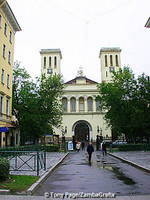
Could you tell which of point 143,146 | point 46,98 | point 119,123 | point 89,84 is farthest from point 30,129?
point 89,84

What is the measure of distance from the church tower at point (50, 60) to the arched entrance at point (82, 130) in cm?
1651

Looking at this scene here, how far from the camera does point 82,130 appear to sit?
75875 millimetres

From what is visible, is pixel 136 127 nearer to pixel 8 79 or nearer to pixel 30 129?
pixel 30 129

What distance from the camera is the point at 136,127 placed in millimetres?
40969

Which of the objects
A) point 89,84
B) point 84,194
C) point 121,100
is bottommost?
point 84,194

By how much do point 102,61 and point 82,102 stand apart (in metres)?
13.3

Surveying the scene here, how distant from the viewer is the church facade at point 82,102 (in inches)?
2852

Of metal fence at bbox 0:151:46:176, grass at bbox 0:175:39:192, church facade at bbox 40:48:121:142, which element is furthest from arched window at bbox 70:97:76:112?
grass at bbox 0:175:39:192

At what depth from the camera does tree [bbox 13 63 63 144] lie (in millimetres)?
41031

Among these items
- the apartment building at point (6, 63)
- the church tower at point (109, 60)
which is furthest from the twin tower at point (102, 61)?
the apartment building at point (6, 63)

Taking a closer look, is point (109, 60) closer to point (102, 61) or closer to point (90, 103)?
point (102, 61)

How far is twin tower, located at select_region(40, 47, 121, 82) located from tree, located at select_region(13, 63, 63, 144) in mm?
34241

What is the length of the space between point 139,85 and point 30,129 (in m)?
17.8

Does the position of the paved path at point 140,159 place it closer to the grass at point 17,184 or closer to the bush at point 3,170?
the grass at point 17,184
